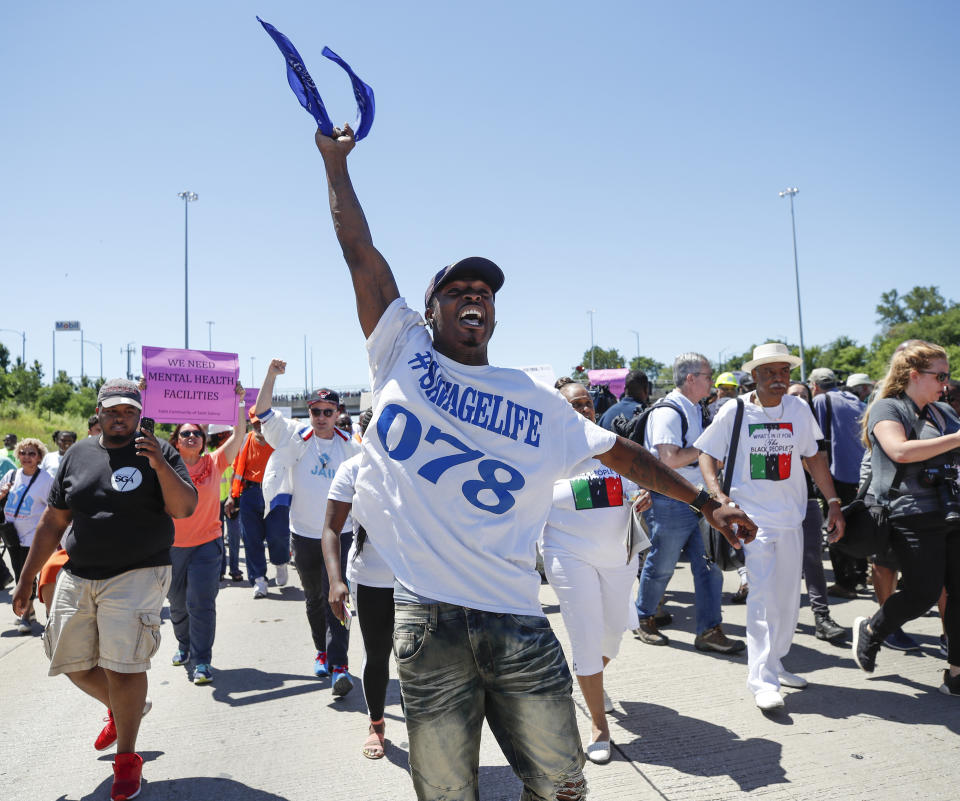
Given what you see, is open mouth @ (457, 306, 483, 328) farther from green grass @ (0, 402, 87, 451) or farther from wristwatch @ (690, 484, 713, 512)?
green grass @ (0, 402, 87, 451)

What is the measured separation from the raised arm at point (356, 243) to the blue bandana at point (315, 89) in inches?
3.0

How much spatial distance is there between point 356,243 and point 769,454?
11.2 feet

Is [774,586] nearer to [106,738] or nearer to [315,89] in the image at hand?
[315,89]

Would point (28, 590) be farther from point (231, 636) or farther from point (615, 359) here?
point (615, 359)

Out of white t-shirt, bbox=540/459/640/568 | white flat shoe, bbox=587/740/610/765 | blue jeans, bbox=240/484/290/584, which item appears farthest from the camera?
blue jeans, bbox=240/484/290/584

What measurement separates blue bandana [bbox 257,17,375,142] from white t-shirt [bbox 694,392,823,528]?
3.25 m

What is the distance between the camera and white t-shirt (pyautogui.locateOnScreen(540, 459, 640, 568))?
4168 mm

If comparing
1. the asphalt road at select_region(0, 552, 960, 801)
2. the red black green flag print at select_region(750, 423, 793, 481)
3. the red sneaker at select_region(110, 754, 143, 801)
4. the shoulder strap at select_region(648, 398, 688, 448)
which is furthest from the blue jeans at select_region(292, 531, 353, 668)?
the red black green flag print at select_region(750, 423, 793, 481)

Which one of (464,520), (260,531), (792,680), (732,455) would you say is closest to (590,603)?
(732,455)

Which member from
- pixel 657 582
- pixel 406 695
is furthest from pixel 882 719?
pixel 406 695

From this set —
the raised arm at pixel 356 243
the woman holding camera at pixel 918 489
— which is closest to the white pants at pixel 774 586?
the woman holding camera at pixel 918 489

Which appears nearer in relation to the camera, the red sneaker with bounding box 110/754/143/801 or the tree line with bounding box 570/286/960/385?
the red sneaker with bounding box 110/754/143/801

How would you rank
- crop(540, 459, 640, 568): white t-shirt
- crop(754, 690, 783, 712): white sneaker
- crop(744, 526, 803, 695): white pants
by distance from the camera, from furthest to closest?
crop(744, 526, 803, 695): white pants
crop(754, 690, 783, 712): white sneaker
crop(540, 459, 640, 568): white t-shirt

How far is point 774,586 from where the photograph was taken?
4.71 metres
